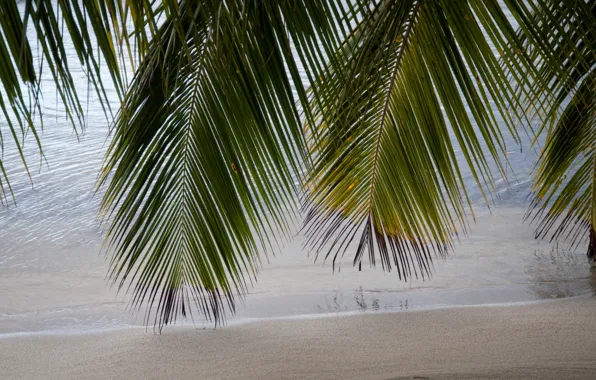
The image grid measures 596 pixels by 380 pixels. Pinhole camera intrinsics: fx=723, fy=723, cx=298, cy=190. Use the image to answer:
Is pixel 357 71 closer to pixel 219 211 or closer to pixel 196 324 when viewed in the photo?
pixel 219 211

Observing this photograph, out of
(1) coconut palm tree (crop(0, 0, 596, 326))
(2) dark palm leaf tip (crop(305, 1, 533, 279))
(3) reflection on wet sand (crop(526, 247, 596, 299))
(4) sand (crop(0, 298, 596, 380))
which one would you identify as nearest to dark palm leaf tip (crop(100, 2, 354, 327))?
(1) coconut palm tree (crop(0, 0, 596, 326))

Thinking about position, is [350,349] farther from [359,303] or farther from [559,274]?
[559,274]

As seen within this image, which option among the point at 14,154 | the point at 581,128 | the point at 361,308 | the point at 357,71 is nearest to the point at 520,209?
the point at 361,308

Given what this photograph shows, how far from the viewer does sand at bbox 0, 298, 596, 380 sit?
2.69 meters

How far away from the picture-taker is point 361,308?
367cm

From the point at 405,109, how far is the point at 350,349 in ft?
4.75

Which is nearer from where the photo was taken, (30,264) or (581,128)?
(581,128)

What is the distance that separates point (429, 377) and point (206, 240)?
3.87 feet

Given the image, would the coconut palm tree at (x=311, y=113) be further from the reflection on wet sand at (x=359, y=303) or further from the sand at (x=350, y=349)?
the reflection on wet sand at (x=359, y=303)

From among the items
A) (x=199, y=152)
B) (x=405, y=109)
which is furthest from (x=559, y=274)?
(x=199, y=152)

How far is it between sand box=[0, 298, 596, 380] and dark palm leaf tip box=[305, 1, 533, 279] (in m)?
0.83

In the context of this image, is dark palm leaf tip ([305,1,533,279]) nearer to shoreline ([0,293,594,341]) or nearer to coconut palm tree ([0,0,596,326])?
coconut palm tree ([0,0,596,326])

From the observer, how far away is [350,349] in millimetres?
2947

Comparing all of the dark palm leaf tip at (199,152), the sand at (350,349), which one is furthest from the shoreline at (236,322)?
the dark palm leaf tip at (199,152)
